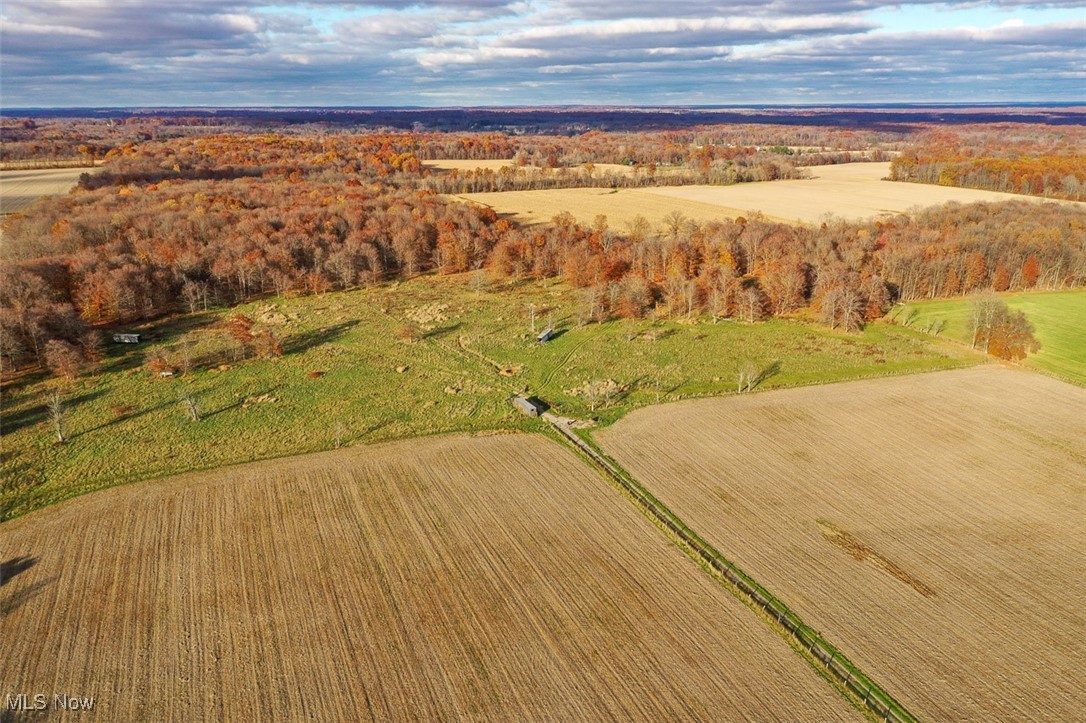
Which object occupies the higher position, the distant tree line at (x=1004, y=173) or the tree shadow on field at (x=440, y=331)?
the distant tree line at (x=1004, y=173)

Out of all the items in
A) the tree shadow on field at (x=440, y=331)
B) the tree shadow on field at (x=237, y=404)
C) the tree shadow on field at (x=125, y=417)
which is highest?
the tree shadow on field at (x=440, y=331)

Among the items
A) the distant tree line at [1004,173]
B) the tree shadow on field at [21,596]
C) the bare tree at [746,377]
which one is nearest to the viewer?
the tree shadow on field at [21,596]

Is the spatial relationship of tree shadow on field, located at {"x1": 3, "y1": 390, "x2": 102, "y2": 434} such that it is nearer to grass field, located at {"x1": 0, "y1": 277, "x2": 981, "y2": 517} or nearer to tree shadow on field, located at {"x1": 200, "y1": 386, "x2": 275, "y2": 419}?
grass field, located at {"x1": 0, "y1": 277, "x2": 981, "y2": 517}

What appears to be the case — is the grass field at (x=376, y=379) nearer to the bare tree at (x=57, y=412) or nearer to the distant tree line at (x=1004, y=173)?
the bare tree at (x=57, y=412)

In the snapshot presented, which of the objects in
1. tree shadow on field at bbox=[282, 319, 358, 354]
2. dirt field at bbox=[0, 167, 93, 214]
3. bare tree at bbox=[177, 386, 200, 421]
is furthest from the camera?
dirt field at bbox=[0, 167, 93, 214]

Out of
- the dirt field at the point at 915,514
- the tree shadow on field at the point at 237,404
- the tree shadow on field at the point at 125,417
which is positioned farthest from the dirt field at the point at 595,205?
the tree shadow on field at the point at 125,417

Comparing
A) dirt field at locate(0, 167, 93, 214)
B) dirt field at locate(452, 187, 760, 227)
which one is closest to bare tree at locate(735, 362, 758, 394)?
dirt field at locate(452, 187, 760, 227)
